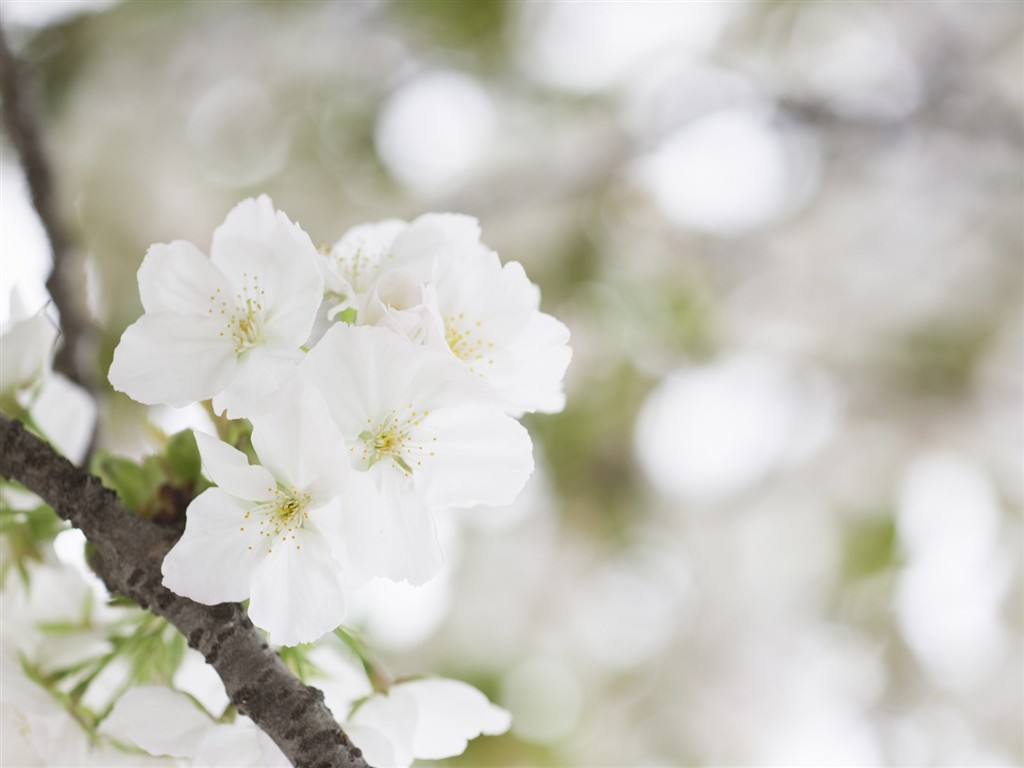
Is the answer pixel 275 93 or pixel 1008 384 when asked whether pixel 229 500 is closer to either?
pixel 275 93

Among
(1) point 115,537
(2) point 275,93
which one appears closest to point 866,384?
(2) point 275,93

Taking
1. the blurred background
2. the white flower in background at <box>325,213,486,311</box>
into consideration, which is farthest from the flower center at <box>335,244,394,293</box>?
the blurred background

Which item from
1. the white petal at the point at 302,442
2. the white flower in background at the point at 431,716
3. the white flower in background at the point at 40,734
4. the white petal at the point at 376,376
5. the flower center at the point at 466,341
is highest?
the flower center at the point at 466,341

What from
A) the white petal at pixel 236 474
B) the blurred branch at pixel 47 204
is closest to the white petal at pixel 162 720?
the white petal at pixel 236 474

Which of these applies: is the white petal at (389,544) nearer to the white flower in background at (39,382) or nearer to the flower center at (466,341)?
the flower center at (466,341)

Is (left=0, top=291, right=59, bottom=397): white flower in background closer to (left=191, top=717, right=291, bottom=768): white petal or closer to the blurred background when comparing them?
(left=191, top=717, right=291, bottom=768): white petal
